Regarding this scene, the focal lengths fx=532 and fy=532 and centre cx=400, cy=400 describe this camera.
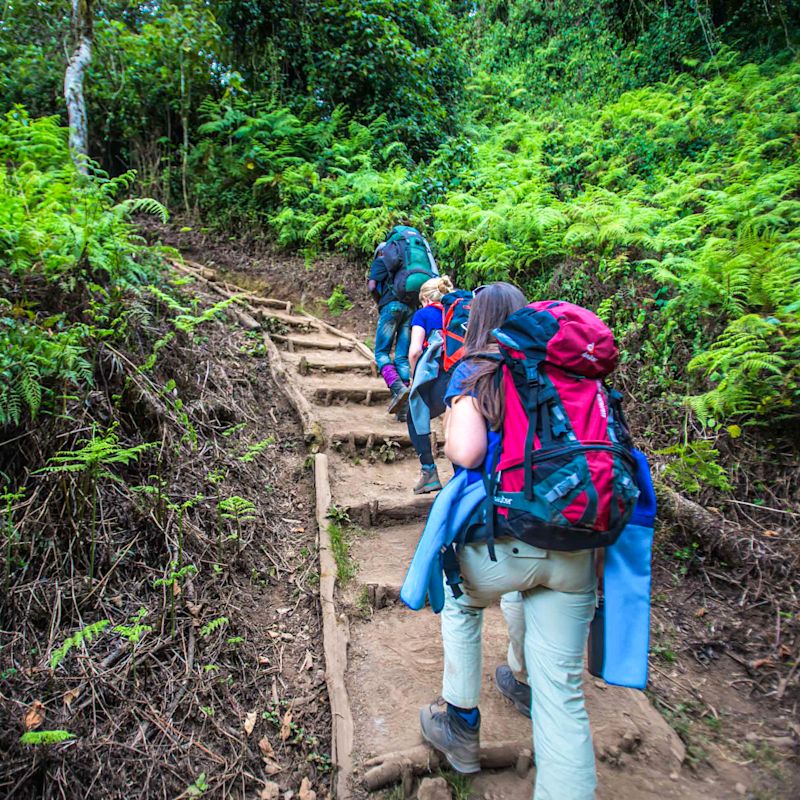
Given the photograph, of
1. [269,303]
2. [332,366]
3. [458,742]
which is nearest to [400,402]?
[332,366]

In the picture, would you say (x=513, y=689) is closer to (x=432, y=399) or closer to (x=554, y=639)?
(x=554, y=639)

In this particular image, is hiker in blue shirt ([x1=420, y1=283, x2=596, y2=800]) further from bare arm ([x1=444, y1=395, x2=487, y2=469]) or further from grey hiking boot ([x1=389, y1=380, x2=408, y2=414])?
grey hiking boot ([x1=389, y1=380, x2=408, y2=414])

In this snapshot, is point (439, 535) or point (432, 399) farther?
point (432, 399)

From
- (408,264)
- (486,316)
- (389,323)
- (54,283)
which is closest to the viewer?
(486,316)

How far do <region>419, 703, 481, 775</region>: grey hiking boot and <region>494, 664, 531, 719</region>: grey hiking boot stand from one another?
480 mm

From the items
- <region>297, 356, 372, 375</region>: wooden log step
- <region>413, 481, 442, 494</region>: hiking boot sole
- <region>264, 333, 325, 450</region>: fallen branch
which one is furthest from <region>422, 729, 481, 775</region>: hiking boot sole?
<region>297, 356, 372, 375</region>: wooden log step

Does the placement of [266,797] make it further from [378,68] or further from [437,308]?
[378,68]

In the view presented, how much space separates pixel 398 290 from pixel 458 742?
13.4ft

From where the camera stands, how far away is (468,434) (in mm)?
2219

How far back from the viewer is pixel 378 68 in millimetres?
10734

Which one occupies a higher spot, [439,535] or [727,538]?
[439,535]

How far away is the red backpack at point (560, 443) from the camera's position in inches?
75.6

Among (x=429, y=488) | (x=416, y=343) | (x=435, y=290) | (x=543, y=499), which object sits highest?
(x=435, y=290)

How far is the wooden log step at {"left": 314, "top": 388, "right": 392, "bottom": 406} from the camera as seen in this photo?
6.49 m
